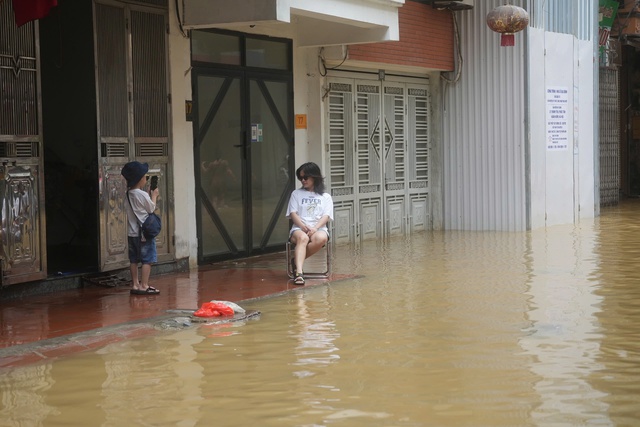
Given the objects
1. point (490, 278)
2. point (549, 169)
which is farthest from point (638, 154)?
point (490, 278)

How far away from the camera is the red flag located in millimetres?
9858

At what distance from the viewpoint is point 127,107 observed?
39.7 feet

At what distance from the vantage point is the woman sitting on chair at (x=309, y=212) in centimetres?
1200

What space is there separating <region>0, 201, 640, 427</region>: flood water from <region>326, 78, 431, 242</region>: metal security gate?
4.71 metres

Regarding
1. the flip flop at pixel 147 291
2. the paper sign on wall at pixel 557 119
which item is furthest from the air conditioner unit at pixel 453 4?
the flip flop at pixel 147 291

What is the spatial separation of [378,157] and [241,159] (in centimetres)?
382

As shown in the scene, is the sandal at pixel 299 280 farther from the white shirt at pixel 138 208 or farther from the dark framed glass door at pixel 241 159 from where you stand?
the dark framed glass door at pixel 241 159

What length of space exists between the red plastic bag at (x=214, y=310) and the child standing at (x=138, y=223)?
61.4 inches

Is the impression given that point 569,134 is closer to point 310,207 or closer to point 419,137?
point 419,137

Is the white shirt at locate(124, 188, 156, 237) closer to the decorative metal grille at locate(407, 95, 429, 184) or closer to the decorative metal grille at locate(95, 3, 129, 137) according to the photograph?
the decorative metal grille at locate(95, 3, 129, 137)

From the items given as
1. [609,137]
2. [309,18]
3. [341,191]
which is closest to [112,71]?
[309,18]

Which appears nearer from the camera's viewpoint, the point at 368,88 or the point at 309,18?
the point at 309,18

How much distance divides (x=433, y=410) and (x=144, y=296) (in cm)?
530

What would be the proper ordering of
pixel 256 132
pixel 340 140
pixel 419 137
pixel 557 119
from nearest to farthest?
pixel 256 132 < pixel 340 140 < pixel 419 137 < pixel 557 119
